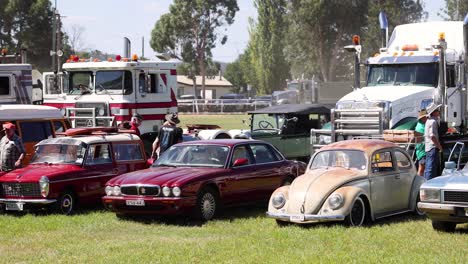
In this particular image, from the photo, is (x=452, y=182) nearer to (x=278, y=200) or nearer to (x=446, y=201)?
(x=446, y=201)

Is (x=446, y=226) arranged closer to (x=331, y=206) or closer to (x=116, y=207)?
(x=331, y=206)

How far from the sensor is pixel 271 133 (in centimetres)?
2170

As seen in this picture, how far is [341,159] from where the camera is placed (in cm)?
1310

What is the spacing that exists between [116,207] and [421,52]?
931 centimetres

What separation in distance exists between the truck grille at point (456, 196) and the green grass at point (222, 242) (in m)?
0.52

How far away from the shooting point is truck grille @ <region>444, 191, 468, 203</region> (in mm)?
11109

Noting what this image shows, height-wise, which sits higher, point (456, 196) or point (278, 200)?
point (456, 196)

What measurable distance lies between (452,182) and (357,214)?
1575 mm

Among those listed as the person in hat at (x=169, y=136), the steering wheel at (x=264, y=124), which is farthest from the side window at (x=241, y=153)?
the steering wheel at (x=264, y=124)

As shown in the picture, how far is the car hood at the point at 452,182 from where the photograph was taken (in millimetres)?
11240

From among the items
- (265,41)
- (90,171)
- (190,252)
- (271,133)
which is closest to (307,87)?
(271,133)

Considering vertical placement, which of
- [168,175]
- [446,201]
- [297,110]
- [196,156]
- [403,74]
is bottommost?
[446,201]

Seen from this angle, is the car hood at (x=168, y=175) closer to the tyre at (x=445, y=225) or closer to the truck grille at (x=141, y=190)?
the truck grille at (x=141, y=190)

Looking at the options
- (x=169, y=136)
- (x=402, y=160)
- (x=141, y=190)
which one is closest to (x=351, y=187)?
(x=402, y=160)
